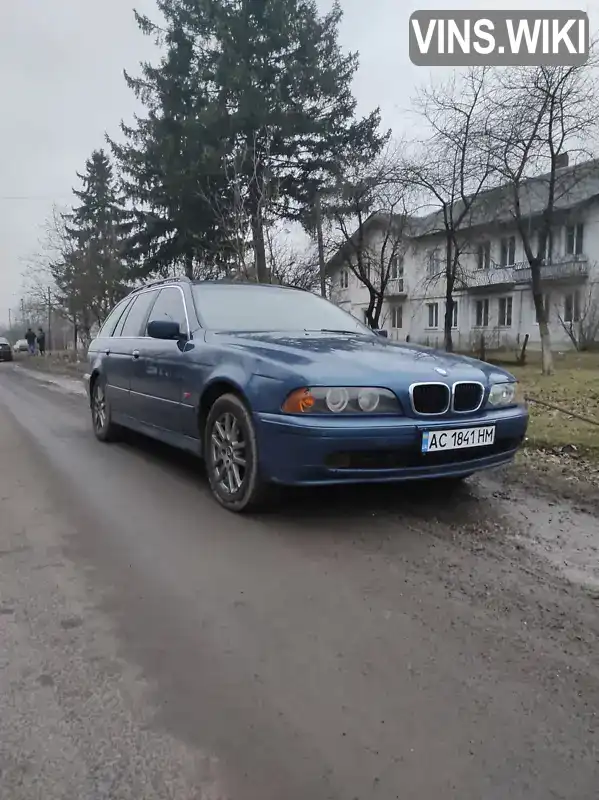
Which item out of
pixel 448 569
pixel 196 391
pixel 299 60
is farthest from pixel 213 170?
pixel 448 569

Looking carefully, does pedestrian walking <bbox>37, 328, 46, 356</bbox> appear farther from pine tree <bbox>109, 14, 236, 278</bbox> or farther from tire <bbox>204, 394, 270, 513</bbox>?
tire <bbox>204, 394, 270, 513</bbox>

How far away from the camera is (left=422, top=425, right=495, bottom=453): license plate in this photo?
12.1ft

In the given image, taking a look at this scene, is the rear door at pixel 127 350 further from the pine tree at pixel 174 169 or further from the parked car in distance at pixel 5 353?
the parked car in distance at pixel 5 353

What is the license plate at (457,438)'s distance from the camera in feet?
12.1

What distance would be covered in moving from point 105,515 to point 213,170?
59.0ft

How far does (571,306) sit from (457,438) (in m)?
27.0

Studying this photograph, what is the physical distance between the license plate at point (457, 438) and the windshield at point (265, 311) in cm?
160

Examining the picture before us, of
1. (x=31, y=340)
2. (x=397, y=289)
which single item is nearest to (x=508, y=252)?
(x=397, y=289)

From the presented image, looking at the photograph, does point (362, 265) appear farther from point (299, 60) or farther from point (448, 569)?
point (448, 569)

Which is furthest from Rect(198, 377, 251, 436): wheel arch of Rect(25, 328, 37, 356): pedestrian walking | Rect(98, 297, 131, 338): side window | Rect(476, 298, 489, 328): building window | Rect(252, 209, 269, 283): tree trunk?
Rect(25, 328, 37, 356): pedestrian walking

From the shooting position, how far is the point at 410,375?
3.78 meters

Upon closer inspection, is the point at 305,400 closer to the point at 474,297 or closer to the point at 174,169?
the point at 174,169
